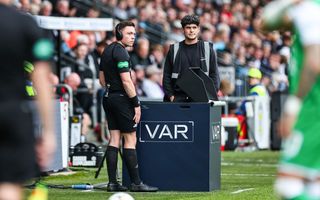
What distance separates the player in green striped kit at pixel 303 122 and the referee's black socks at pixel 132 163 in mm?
7106

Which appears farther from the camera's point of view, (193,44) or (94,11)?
(94,11)

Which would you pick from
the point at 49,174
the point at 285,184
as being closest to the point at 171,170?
the point at 49,174

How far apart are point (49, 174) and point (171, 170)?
283cm

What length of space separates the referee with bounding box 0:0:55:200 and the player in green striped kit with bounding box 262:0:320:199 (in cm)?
143

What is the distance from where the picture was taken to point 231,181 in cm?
1608

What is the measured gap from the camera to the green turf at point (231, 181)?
44.4 feet

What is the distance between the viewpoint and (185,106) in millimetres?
14172

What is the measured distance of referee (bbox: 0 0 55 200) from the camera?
6363 millimetres

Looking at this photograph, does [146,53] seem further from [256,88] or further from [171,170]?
[171,170]

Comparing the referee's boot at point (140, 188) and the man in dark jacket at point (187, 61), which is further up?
the man in dark jacket at point (187, 61)

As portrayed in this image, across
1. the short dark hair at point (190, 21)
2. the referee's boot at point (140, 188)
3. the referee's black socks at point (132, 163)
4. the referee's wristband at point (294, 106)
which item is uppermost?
the short dark hair at point (190, 21)

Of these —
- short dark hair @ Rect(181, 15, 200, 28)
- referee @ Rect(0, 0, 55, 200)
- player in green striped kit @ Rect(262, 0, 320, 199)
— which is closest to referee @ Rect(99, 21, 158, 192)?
short dark hair @ Rect(181, 15, 200, 28)

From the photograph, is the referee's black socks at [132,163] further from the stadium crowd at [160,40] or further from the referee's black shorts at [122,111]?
the stadium crowd at [160,40]

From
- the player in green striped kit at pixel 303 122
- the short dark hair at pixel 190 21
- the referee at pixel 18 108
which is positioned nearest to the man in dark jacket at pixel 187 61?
the short dark hair at pixel 190 21
